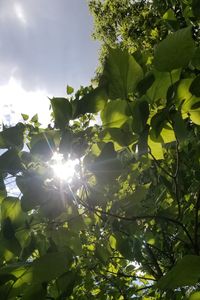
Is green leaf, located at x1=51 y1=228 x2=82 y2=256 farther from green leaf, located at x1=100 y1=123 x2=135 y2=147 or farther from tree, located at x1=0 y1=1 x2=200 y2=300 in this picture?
green leaf, located at x1=100 y1=123 x2=135 y2=147

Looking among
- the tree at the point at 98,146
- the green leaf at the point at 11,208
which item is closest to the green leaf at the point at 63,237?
the tree at the point at 98,146

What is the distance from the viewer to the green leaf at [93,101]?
832mm

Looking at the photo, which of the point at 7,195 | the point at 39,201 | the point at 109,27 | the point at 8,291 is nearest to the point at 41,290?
the point at 8,291

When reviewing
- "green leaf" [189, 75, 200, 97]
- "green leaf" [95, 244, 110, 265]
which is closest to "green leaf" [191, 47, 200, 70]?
"green leaf" [189, 75, 200, 97]

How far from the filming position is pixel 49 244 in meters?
1.27

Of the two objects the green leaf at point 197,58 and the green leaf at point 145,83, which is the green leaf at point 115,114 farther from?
the green leaf at point 197,58

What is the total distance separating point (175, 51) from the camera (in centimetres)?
72

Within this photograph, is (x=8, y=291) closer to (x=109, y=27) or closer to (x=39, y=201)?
(x=39, y=201)

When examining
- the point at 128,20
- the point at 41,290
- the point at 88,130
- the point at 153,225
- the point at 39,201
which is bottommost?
the point at 153,225

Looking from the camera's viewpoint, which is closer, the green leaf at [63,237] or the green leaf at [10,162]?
the green leaf at [10,162]

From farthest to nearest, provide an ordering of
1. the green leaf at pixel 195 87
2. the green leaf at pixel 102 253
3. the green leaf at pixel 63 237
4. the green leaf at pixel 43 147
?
the green leaf at pixel 102 253 < the green leaf at pixel 63 237 < the green leaf at pixel 43 147 < the green leaf at pixel 195 87

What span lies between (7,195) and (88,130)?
32 centimetres

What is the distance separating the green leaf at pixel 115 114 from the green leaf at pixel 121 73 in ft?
0.06

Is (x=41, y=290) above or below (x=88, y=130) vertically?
below
